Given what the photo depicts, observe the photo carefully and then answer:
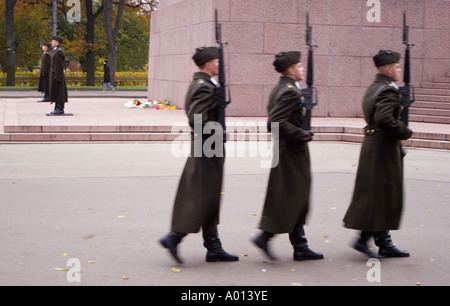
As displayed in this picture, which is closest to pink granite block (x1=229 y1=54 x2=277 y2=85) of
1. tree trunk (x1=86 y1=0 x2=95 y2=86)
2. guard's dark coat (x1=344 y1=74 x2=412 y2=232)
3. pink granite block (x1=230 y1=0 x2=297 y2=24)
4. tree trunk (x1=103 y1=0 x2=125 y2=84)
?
pink granite block (x1=230 y1=0 x2=297 y2=24)

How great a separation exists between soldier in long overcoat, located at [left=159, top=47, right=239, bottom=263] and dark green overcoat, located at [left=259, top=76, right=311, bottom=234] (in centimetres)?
46

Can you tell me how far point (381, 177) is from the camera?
6.68 m

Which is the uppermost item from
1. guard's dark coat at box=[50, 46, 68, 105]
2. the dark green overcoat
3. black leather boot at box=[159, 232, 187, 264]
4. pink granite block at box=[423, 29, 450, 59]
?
pink granite block at box=[423, 29, 450, 59]

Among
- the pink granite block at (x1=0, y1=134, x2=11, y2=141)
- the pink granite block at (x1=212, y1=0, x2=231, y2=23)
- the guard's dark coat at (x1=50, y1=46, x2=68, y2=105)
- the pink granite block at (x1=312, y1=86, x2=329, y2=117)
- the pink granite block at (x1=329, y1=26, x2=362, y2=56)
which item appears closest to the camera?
the pink granite block at (x1=0, y1=134, x2=11, y2=141)

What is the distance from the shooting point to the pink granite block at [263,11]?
19.6 meters

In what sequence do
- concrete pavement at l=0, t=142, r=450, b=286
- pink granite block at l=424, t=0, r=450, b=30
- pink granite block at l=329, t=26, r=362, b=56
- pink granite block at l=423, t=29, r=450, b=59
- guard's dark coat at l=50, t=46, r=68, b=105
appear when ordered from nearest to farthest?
concrete pavement at l=0, t=142, r=450, b=286
guard's dark coat at l=50, t=46, r=68, b=105
pink granite block at l=329, t=26, r=362, b=56
pink granite block at l=424, t=0, r=450, b=30
pink granite block at l=423, t=29, r=450, b=59

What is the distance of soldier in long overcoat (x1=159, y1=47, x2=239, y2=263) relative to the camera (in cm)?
636

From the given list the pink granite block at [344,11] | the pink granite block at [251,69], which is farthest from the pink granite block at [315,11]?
the pink granite block at [251,69]

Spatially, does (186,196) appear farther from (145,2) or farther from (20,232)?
(145,2)

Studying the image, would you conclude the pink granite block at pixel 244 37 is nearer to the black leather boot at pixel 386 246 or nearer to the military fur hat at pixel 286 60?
the military fur hat at pixel 286 60

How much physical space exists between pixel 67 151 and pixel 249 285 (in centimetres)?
893

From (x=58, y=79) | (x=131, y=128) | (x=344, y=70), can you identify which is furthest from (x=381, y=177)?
(x=344, y=70)

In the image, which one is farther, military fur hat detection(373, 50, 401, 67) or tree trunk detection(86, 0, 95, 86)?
tree trunk detection(86, 0, 95, 86)

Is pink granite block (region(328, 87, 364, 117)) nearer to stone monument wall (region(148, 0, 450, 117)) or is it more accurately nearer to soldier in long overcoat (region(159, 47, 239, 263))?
stone monument wall (region(148, 0, 450, 117))
